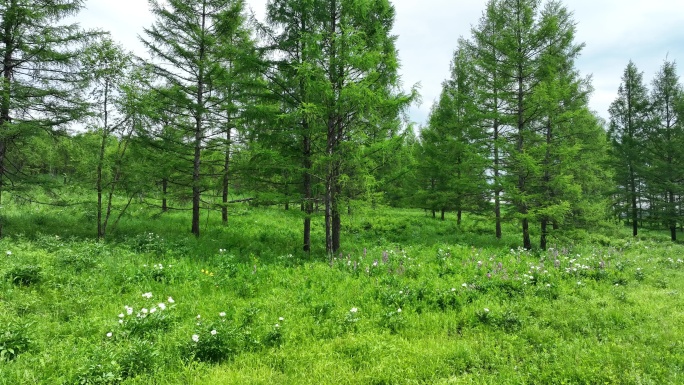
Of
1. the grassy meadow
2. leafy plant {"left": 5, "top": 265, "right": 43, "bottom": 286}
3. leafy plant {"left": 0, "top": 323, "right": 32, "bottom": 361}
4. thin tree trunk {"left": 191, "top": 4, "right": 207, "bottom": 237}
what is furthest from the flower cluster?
thin tree trunk {"left": 191, "top": 4, "right": 207, "bottom": 237}

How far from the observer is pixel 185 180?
1368cm

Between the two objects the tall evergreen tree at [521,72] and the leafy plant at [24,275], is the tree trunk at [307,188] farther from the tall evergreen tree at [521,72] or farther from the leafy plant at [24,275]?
the tall evergreen tree at [521,72]

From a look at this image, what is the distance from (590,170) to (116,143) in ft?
80.6

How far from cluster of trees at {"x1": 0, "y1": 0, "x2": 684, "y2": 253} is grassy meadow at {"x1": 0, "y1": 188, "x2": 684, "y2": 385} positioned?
94.6 inches

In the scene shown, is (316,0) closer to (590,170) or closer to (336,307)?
(336,307)

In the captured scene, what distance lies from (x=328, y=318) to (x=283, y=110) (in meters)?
8.05

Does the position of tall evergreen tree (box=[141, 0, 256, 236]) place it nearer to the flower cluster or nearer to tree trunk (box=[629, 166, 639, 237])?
the flower cluster

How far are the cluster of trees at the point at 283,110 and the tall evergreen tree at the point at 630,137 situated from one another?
13.0m

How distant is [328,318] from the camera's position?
5766 mm

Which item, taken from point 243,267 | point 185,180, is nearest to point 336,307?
point 243,267

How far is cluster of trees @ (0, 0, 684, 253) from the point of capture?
993 centimetres

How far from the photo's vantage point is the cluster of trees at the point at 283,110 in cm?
993

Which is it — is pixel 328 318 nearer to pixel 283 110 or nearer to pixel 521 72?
pixel 283 110

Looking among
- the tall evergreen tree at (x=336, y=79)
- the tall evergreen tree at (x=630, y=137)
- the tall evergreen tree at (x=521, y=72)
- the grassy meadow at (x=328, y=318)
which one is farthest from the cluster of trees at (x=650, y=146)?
the tall evergreen tree at (x=336, y=79)
